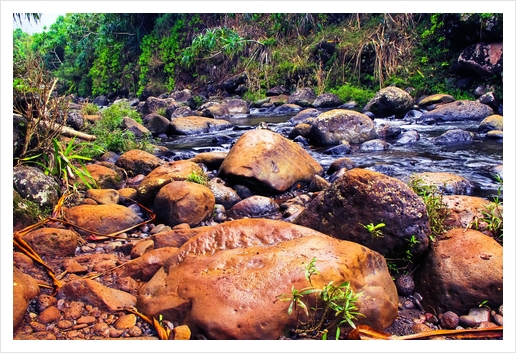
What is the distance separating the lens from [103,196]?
4844 millimetres

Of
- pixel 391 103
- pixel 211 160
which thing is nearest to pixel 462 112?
pixel 391 103

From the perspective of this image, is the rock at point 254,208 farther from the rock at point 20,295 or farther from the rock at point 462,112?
the rock at point 462,112

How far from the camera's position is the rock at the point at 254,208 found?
4.86m

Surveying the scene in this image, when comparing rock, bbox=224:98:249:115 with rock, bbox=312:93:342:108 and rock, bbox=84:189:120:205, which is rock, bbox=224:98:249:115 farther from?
rock, bbox=84:189:120:205

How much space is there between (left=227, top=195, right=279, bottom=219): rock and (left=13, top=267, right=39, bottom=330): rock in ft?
8.74

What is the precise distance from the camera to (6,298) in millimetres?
2066

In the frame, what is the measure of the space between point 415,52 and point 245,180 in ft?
41.5

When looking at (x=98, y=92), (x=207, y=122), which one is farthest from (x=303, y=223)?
(x=98, y=92)

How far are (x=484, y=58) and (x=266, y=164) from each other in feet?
32.6

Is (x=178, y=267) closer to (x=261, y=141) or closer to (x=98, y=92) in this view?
(x=261, y=141)

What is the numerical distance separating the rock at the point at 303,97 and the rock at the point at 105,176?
1081 cm

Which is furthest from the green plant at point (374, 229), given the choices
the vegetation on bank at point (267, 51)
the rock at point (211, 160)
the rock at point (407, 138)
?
the vegetation on bank at point (267, 51)

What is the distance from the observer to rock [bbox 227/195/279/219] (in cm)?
486

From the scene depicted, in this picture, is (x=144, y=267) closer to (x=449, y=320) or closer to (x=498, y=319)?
(x=449, y=320)
